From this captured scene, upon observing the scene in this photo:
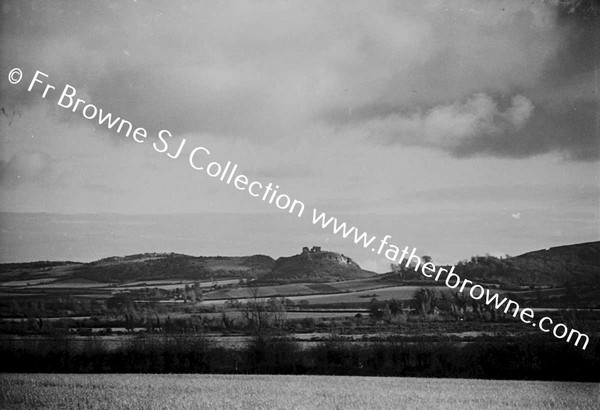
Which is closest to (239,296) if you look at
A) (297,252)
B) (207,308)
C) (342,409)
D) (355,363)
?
(207,308)

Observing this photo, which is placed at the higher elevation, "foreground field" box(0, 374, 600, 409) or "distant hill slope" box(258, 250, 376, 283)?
"distant hill slope" box(258, 250, 376, 283)

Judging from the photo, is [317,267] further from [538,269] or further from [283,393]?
[538,269]

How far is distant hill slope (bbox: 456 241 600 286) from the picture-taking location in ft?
53.1

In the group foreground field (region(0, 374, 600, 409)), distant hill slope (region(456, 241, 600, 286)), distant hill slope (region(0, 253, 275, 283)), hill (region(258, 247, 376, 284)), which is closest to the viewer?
foreground field (region(0, 374, 600, 409))

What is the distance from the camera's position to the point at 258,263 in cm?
1741

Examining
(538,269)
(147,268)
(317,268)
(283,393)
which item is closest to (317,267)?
(317,268)

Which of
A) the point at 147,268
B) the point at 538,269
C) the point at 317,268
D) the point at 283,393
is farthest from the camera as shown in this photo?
the point at 147,268

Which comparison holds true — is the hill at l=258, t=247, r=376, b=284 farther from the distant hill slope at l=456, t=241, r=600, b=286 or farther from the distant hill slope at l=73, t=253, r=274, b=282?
the distant hill slope at l=456, t=241, r=600, b=286

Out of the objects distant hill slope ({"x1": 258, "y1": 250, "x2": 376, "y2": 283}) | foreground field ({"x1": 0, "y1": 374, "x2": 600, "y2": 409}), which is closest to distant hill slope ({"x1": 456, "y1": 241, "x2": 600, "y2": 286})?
foreground field ({"x1": 0, "y1": 374, "x2": 600, "y2": 409})

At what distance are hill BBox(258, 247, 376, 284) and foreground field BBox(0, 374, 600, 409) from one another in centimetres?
271

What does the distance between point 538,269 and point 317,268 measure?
5.67 m

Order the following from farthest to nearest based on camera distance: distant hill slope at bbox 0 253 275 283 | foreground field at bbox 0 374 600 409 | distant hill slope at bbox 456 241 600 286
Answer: distant hill slope at bbox 0 253 275 283
distant hill slope at bbox 456 241 600 286
foreground field at bbox 0 374 600 409

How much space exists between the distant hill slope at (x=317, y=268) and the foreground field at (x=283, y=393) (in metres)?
2.71

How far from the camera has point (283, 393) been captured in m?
13.3
